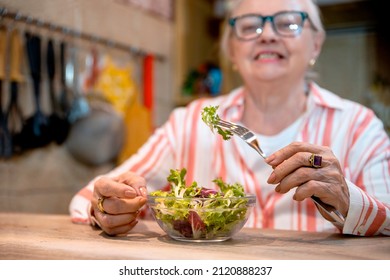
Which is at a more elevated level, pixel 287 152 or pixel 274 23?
pixel 274 23

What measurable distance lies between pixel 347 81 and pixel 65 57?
2.67ft

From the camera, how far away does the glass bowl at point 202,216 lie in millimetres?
606

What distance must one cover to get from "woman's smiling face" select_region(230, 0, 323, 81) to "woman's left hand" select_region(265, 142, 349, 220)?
0.35m

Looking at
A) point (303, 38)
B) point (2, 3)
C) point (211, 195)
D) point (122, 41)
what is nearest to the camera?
point (211, 195)

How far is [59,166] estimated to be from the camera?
4.45ft

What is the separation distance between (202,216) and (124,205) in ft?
0.42

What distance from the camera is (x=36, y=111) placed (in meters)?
1.21

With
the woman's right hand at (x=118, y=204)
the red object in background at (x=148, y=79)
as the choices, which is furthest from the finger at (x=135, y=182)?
the red object in background at (x=148, y=79)

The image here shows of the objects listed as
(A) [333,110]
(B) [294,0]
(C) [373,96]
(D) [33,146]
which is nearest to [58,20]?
(D) [33,146]

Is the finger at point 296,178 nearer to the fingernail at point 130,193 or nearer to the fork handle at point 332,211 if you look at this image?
the fork handle at point 332,211

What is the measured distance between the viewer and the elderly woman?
3.01 feet

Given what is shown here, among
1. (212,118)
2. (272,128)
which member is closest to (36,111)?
(272,128)

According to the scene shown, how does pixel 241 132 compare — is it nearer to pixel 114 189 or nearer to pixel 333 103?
pixel 114 189

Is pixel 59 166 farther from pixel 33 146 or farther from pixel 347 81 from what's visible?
pixel 347 81
